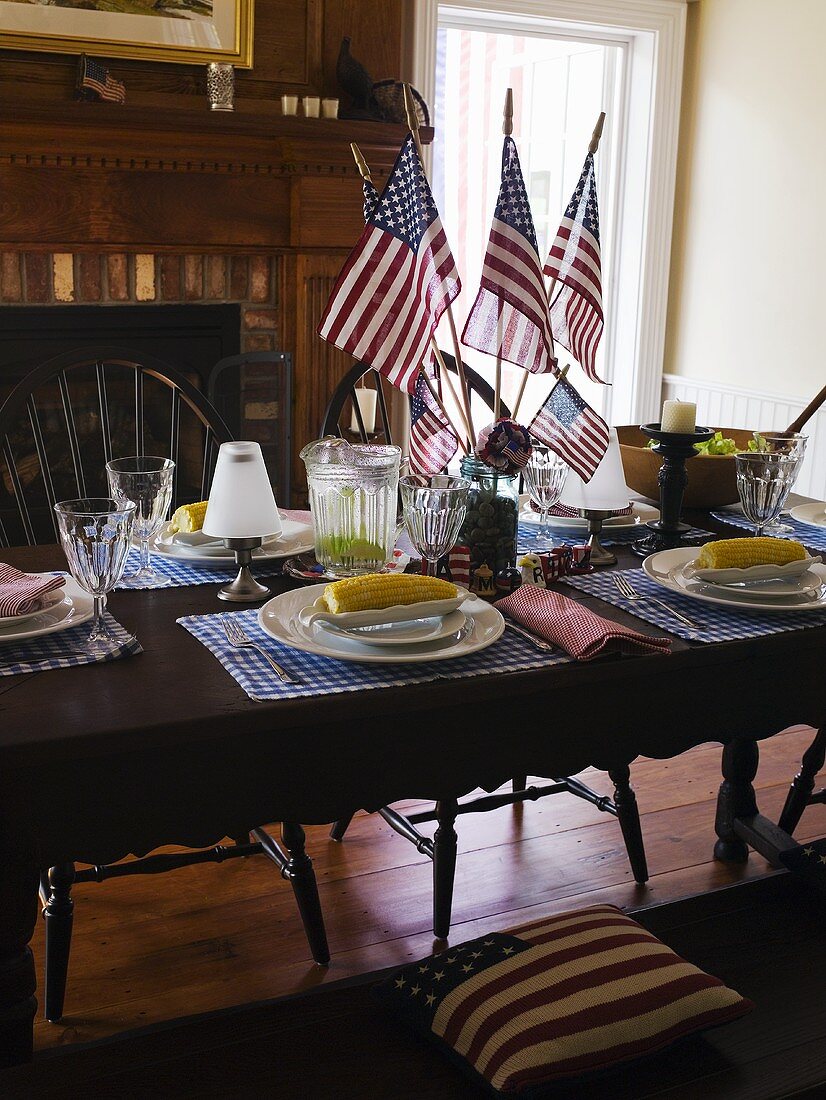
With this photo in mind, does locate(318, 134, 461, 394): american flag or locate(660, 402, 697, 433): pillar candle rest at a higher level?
locate(318, 134, 461, 394): american flag

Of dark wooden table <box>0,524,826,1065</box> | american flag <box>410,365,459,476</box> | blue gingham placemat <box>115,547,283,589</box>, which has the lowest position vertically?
dark wooden table <box>0,524,826,1065</box>

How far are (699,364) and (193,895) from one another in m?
3.30

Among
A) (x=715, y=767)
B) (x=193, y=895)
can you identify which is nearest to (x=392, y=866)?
(x=193, y=895)

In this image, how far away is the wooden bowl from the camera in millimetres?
2137

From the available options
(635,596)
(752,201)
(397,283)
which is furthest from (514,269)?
(752,201)

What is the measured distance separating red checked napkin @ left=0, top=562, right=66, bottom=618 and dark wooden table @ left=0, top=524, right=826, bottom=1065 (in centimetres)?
11

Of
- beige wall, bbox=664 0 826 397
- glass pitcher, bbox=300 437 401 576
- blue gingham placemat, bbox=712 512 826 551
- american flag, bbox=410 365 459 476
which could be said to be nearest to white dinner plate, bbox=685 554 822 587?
blue gingham placemat, bbox=712 512 826 551

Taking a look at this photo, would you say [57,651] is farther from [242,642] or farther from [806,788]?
[806,788]

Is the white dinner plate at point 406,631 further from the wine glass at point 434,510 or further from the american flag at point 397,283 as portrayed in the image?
the american flag at point 397,283

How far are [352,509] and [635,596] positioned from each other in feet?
1.41

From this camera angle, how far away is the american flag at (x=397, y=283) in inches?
71.4

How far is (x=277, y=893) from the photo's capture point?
2.23m

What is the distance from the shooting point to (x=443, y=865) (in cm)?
200

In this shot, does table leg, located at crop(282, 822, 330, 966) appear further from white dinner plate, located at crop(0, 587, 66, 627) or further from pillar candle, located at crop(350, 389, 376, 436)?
pillar candle, located at crop(350, 389, 376, 436)
